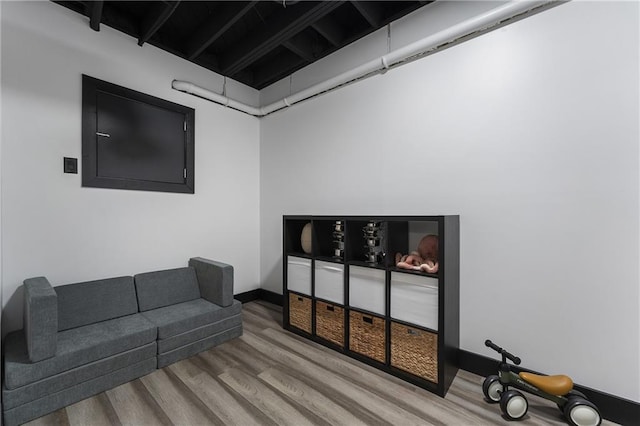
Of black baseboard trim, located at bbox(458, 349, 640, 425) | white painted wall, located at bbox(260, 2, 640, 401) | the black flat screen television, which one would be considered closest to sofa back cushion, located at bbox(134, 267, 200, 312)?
the black flat screen television

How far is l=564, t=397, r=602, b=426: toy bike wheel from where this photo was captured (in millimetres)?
1474

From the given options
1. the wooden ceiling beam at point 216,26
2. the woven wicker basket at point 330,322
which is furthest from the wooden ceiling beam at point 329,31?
the woven wicker basket at point 330,322

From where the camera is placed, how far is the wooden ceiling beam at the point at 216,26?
7.38 ft

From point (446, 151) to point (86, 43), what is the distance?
11.0 feet

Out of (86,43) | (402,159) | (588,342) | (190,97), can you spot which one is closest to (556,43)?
(402,159)

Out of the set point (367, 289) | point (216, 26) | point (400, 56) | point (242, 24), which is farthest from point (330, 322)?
point (242, 24)


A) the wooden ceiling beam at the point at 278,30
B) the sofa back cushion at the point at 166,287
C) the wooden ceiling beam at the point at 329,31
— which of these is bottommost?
the sofa back cushion at the point at 166,287

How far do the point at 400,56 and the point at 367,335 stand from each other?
7.82 feet

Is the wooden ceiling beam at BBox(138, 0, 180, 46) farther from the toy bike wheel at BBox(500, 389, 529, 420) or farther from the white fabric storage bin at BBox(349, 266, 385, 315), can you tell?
the toy bike wheel at BBox(500, 389, 529, 420)

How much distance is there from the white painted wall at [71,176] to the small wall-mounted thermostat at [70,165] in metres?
0.04

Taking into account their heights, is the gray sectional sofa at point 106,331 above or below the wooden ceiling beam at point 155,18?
below

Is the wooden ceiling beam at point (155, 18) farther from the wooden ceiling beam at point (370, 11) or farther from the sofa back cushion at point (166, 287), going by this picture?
the sofa back cushion at point (166, 287)

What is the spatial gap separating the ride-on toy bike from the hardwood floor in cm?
8

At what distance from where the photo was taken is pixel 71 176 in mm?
2281
